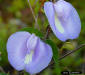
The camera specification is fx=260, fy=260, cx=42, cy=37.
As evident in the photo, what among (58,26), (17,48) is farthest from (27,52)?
(58,26)

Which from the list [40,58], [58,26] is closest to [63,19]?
[58,26]

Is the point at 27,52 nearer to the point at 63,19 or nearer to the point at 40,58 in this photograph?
the point at 40,58

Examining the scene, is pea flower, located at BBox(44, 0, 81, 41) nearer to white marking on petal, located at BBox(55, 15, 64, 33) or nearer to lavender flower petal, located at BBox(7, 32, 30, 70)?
white marking on petal, located at BBox(55, 15, 64, 33)

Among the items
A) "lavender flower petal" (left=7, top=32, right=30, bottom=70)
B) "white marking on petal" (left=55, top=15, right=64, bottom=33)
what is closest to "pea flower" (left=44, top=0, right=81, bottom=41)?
"white marking on petal" (left=55, top=15, right=64, bottom=33)

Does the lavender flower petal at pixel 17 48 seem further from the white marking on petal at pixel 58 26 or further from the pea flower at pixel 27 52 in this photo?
the white marking on petal at pixel 58 26

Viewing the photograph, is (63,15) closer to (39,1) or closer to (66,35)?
(66,35)

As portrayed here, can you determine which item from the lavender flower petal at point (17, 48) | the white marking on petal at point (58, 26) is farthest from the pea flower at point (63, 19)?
the lavender flower petal at point (17, 48)
